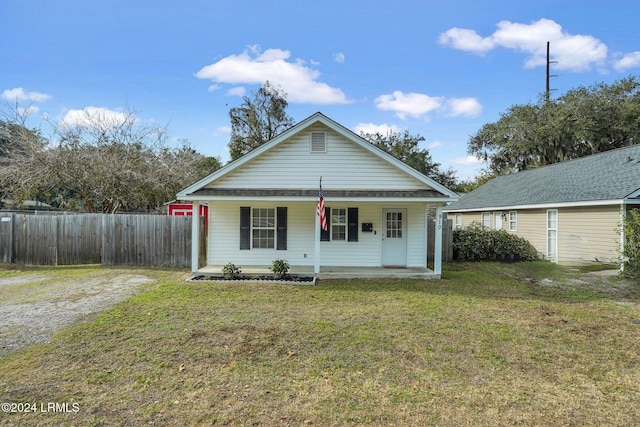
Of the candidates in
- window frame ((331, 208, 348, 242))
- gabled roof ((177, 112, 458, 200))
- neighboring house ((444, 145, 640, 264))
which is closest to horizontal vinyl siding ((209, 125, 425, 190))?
gabled roof ((177, 112, 458, 200))

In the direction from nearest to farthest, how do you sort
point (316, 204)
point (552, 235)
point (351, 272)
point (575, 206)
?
1. point (351, 272)
2. point (316, 204)
3. point (575, 206)
4. point (552, 235)

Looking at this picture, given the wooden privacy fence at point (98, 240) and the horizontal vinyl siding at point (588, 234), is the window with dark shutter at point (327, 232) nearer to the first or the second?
the wooden privacy fence at point (98, 240)

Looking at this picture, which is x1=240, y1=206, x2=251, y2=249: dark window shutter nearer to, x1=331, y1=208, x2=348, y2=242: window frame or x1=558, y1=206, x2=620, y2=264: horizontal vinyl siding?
x1=331, y1=208, x2=348, y2=242: window frame

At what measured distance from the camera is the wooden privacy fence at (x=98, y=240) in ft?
37.9

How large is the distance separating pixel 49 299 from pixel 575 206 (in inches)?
643

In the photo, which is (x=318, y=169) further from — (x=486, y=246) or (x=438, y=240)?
(x=486, y=246)

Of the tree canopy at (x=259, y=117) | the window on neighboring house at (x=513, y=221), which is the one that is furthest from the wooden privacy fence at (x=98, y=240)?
the tree canopy at (x=259, y=117)

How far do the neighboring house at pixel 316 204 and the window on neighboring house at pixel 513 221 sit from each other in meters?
7.94

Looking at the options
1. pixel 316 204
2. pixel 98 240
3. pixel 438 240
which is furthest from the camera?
pixel 98 240

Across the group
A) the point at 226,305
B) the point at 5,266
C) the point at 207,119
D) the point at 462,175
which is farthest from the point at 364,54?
the point at 462,175

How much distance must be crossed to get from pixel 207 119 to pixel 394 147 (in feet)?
74.1

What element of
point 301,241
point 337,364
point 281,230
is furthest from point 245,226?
point 337,364

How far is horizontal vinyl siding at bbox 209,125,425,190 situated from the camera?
1063 cm

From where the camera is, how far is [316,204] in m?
11.0
